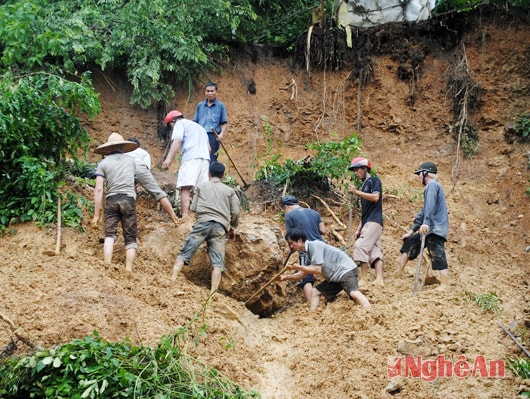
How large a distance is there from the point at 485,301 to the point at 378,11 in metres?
7.76

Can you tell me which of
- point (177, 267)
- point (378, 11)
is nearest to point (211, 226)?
point (177, 267)

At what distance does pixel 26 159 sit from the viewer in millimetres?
9242

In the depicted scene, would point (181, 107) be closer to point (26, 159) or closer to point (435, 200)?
point (26, 159)

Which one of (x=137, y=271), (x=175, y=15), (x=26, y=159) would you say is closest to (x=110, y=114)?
(x=175, y=15)

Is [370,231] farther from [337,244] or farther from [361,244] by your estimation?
[337,244]

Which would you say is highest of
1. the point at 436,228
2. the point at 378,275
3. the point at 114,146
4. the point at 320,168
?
the point at 114,146

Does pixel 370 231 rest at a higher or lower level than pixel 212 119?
lower

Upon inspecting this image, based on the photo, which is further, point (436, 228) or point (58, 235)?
point (436, 228)

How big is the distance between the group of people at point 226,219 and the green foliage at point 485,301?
0.37 meters

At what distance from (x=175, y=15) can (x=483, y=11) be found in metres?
6.41

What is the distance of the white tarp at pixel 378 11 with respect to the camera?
47.3 feet

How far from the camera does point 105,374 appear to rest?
6121 mm

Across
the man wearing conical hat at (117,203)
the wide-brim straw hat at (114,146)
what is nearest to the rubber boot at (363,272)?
the man wearing conical hat at (117,203)

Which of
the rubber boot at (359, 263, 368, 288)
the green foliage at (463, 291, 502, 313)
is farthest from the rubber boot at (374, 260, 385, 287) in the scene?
the green foliage at (463, 291, 502, 313)
